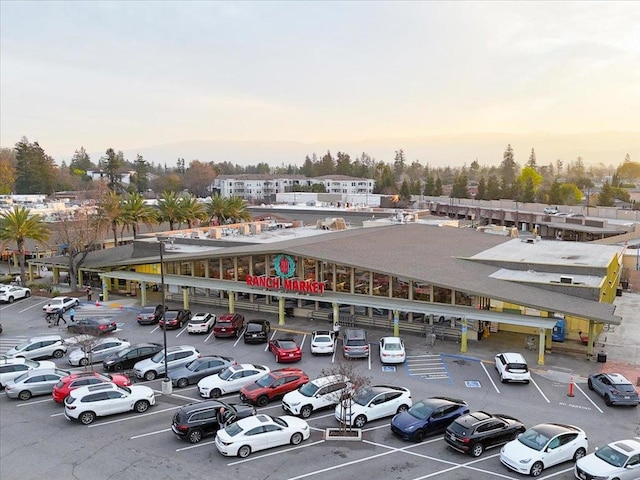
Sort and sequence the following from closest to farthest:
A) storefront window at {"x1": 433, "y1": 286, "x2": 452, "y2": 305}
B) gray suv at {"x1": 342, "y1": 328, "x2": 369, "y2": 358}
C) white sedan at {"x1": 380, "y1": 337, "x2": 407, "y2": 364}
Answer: white sedan at {"x1": 380, "y1": 337, "x2": 407, "y2": 364} < gray suv at {"x1": 342, "y1": 328, "x2": 369, "y2": 358} < storefront window at {"x1": 433, "y1": 286, "x2": 452, "y2": 305}

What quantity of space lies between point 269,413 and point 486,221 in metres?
112

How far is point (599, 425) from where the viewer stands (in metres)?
22.3

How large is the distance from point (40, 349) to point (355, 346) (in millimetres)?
19003

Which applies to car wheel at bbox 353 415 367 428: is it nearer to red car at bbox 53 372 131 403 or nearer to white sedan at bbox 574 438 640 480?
white sedan at bbox 574 438 640 480

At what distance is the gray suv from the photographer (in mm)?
30781

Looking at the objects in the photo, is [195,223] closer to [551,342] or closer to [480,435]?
[551,342]

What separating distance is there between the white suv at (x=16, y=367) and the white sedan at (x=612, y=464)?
24815 millimetres

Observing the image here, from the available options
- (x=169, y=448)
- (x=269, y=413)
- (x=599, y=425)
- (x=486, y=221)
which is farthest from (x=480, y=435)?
(x=486, y=221)

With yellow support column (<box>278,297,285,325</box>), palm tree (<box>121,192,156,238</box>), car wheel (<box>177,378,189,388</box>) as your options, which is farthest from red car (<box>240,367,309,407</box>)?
palm tree (<box>121,192,156,238</box>)

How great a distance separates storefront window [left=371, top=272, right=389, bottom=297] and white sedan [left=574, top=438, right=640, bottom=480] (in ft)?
66.0

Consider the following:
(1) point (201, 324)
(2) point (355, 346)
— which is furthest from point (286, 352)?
(1) point (201, 324)

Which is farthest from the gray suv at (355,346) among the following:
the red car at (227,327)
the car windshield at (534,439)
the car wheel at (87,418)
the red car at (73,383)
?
the car wheel at (87,418)

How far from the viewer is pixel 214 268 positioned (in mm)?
43906

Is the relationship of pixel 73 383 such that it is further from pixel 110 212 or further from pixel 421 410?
pixel 110 212
